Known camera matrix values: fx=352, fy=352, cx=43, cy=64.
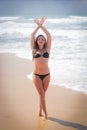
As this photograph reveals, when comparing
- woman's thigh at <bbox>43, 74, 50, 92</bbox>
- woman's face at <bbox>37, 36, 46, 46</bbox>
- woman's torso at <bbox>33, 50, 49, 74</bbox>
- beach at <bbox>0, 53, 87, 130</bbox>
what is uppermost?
woman's face at <bbox>37, 36, 46, 46</bbox>

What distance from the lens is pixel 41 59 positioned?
332 cm

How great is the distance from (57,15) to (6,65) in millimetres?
843

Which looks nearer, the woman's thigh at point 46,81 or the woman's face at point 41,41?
the woman's face at point 41,41

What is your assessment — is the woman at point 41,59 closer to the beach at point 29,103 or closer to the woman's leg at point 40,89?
the woman's leg at point 40,89

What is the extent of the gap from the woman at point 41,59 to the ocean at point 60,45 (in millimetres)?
377

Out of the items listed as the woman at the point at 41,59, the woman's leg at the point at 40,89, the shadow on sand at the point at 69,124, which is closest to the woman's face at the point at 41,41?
the woman at the point at 41,59

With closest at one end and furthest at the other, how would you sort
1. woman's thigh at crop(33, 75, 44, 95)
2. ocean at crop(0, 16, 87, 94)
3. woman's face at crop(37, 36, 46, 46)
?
woman's face at crop(37, 36, 46, 46)
woman's thigh at crop(33, 75, 44, 95)
ocean at crop(0, 16, 87, 94)

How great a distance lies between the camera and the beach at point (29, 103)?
3.40 meters

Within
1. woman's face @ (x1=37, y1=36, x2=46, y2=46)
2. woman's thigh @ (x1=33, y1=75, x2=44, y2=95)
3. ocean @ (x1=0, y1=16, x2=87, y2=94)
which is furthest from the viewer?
ocean @ (x1=0, y1=16, x2=87, y2=94)

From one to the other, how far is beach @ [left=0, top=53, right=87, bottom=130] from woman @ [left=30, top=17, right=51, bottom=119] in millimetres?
128

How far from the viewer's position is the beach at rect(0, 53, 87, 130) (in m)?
3.40

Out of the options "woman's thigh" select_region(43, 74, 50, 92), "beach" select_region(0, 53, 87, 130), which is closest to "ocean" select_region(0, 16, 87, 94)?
"beach" select_region(0, 53, 87, 130)

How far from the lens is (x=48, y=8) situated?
3805mm

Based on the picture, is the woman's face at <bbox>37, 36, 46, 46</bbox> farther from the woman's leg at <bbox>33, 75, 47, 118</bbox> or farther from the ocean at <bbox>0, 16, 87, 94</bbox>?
the ocean at <bbox>0, 16, 87, 94</bbox>
